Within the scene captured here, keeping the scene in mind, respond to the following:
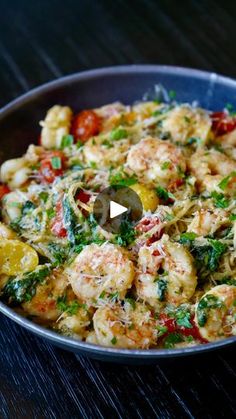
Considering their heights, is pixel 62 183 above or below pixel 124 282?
above

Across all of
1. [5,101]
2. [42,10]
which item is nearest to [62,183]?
[5,101]

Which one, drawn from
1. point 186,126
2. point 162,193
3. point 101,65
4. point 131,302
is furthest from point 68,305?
point 101,65

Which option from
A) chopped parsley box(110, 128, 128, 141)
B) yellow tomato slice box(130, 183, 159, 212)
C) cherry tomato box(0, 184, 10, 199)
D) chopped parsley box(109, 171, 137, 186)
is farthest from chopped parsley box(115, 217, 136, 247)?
cherry tomato box(0, 184, 10, 199)

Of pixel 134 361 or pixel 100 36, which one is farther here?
pixel 100 36

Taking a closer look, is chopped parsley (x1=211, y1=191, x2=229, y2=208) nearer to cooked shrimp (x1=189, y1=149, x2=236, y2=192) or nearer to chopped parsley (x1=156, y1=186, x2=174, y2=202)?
cooked shrimp (x1=189, y1=149, x2=236, y2=192)

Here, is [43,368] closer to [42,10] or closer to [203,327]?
[203,327]

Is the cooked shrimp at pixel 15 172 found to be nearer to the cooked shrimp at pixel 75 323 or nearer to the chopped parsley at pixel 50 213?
the chopped parsley at pixel 50 213
